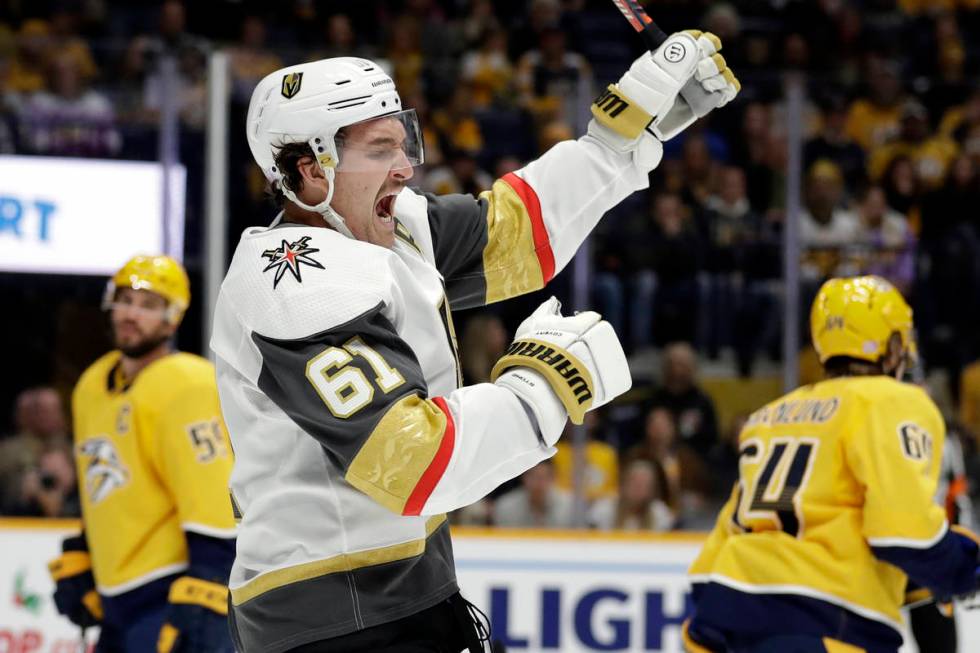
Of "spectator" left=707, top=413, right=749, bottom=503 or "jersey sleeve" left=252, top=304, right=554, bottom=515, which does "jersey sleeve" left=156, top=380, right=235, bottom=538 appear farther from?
"spectator" left=707, top=413, right=749, bottom=503

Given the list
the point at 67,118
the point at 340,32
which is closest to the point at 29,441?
the point at 67,118

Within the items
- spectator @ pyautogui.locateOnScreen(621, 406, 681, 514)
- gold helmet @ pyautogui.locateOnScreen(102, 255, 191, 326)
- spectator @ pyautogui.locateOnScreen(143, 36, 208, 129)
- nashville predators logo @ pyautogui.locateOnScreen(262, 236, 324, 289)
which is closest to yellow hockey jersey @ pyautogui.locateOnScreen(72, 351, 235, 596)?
gold helmet @ pyautogui.locateOnScreen(102, 255, 191, 326)

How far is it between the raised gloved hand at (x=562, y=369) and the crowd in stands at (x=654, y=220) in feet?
10.9

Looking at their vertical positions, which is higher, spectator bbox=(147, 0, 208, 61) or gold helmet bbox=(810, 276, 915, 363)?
spectator bbox=(147, 0, 208, 61)

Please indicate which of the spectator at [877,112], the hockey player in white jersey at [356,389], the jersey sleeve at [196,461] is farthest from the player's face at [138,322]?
the spectator at [877,112]

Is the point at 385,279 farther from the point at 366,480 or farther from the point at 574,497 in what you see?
the point at 574,497

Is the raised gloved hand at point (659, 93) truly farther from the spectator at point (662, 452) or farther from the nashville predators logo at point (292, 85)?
the spectator at point (662, 452)

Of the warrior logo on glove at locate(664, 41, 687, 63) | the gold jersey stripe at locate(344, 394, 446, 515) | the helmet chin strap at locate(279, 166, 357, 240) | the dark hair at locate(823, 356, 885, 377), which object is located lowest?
the dark hair at locate(823, 356, 885, 377)

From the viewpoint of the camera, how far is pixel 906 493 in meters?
3.02

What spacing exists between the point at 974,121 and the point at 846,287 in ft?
10.1

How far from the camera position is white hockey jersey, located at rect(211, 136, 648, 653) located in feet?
5.97

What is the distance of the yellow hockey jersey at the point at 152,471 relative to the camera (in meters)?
3.45

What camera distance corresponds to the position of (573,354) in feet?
6.26

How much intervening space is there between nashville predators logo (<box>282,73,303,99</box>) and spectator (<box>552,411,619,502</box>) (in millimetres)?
3330
